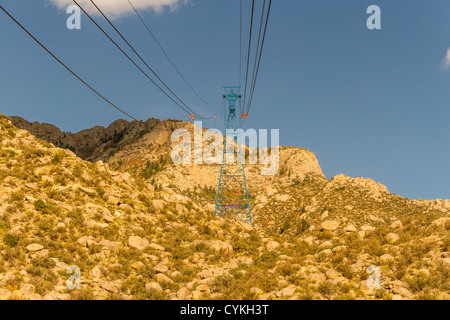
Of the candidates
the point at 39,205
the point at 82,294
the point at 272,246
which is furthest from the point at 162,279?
the point at 39,205

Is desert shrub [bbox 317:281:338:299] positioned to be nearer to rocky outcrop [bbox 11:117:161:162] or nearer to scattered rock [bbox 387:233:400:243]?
scattered rock [bbox 387:233:400:243]

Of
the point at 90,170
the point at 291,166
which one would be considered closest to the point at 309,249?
the point at 90,170

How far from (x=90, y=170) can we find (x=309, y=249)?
23392mm

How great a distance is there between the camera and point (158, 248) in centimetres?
2445

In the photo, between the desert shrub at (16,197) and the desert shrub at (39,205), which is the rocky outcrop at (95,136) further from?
the desert shrub at (39,205)

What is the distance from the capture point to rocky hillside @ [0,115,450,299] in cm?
1667

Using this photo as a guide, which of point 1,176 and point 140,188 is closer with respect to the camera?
point 1,176

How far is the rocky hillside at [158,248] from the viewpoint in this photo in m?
16.7

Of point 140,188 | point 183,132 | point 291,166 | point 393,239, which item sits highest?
point 183,132

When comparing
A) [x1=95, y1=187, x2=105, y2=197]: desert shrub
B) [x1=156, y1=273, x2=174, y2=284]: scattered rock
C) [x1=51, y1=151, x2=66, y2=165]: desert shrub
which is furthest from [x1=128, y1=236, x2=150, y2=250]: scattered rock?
[x1=51, y1=151, x2=66, y2=165]: desert shrub

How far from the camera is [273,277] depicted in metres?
19.2
